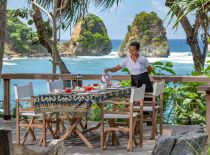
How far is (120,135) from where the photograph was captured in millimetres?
8602

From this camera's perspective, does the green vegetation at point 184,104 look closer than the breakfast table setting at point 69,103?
No

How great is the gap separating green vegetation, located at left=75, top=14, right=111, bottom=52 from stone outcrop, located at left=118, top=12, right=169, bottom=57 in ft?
6.12

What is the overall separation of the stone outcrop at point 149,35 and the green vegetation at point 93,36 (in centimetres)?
186

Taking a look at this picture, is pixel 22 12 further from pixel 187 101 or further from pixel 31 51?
pixel 31 51

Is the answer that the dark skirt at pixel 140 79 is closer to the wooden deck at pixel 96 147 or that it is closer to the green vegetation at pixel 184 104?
the wooden deck at pixel 96 147

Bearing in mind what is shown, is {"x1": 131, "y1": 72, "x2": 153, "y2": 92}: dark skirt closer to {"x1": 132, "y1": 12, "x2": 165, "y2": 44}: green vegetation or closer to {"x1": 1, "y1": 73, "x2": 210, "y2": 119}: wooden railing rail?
{"x1": 1, "y1": 73, "x2": 210, "y2": 119}: wooden railing rail

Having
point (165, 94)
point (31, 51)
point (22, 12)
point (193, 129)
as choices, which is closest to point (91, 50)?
point (31, 51)

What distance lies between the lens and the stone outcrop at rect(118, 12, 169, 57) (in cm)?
3138

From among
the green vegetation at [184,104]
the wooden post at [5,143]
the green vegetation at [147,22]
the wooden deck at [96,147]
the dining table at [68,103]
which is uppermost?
the green vegetation at [147,22]

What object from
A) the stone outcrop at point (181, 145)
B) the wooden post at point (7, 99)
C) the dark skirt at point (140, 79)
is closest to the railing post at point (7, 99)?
the wooden post at point (7, 99)

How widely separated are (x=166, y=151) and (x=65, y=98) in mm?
2968

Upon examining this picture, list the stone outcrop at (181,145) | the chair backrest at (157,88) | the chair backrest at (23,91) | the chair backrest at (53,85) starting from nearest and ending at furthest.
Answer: the stone outcrop at (181,145) → the chair backrest at (23,91) → the chair backrest at (157,88) → the chair backrest at (53,85)

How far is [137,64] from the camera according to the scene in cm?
853

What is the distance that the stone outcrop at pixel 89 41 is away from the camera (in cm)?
4062
